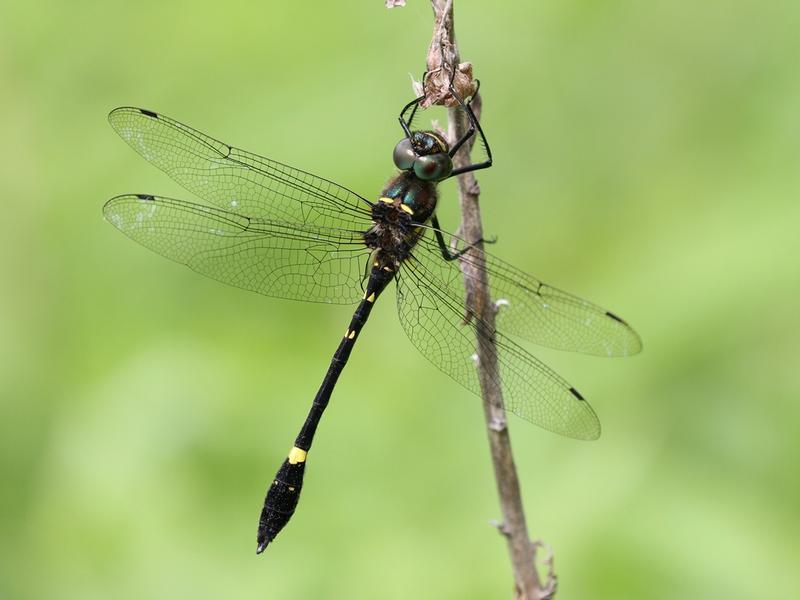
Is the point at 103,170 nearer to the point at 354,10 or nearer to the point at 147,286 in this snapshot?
the point at 147,286

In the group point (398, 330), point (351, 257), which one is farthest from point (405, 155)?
point (398, 330)

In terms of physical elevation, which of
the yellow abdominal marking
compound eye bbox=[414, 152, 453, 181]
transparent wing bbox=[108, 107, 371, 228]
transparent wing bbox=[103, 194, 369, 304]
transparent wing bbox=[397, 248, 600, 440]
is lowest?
the yellow abdominal marking

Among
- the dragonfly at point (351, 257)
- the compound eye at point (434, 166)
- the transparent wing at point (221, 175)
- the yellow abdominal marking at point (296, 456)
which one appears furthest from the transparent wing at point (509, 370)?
the yellow abdominal marking at point (296, 456)

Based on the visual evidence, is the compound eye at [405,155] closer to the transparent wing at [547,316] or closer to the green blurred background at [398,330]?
the transparent wing at [547,316]

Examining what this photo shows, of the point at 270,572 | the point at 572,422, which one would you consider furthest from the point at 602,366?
the point at 270,572

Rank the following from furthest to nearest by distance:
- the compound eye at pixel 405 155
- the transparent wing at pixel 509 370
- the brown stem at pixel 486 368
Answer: the compound eye at pixel 405 155 → the transparent wing at pixel 509 370 → the brown stem at pixel 486 368

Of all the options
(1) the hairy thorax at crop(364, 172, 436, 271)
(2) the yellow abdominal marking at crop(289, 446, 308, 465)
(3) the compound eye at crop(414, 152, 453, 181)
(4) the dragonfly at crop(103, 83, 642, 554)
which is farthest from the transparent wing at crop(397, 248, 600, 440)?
(2) the yellow abdominal marking at crop(289, 446, 308, 465)

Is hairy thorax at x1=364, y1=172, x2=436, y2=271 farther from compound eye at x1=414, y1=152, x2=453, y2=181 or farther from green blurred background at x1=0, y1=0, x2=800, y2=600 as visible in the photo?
green blurred background at x1=0, y1=0, x2=800, y2=600
